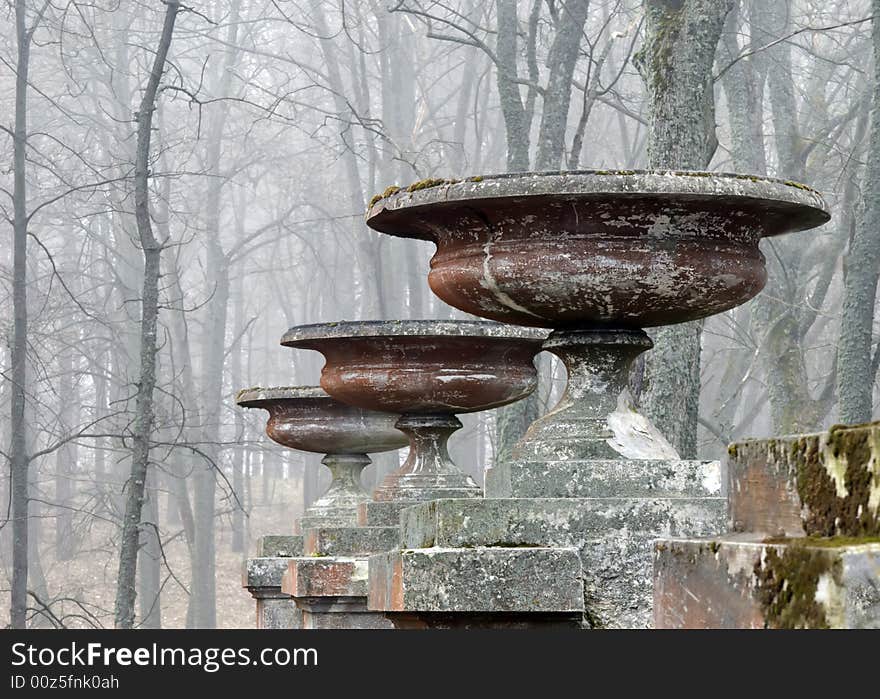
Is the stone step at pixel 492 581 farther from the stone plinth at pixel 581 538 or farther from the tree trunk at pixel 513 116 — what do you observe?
the tree trunk at pixel 513 116

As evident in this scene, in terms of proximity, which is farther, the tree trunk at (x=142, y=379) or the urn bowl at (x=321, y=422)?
the tree trunk at (x=142, y=379)

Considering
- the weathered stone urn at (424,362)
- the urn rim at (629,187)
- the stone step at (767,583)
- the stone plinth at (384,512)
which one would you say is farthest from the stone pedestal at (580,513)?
the stone plinth at (384,512)

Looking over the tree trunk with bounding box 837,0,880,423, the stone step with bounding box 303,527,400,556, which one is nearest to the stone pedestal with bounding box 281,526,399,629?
the stone step with bounding box 303,527,400,556

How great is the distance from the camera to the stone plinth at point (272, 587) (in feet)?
26.2

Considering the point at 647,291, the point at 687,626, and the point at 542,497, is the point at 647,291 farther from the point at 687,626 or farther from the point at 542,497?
the point at 687,626

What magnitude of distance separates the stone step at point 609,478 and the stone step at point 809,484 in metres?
1.73

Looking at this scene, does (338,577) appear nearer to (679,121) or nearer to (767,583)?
(679,121)

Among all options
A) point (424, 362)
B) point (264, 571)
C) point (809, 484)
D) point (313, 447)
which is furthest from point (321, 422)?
point (809, 484)

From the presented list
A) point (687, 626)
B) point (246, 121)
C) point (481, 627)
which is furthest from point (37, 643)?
point (246, 121)

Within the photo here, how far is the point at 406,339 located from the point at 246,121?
28209 mm

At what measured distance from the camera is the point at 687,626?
2.05 metres

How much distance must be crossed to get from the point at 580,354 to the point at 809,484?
236cm

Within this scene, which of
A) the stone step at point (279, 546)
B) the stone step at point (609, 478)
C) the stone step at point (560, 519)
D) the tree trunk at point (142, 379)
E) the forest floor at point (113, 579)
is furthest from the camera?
the forest floor at point (113, 579)

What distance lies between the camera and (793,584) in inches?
67.1
